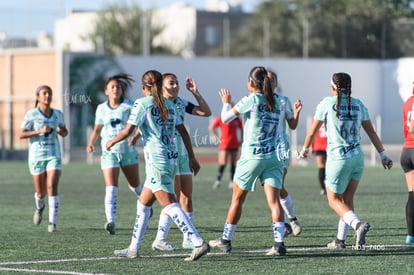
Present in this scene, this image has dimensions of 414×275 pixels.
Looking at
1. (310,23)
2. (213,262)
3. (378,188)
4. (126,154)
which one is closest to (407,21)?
(310,23)

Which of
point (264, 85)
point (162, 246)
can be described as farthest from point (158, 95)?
point (162, 246)

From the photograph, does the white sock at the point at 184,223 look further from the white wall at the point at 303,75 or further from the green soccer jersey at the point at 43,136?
the white wall at the point at 303,75

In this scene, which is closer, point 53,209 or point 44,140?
point 53,209

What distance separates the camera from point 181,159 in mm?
12727

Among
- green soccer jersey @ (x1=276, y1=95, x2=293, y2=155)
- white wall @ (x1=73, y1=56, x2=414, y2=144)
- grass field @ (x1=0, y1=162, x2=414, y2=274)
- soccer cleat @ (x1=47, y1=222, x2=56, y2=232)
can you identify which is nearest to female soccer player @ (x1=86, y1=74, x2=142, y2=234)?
grass field @ (x1=0, y1=162, x2=414, y2=274)

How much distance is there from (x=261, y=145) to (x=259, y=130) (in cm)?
17

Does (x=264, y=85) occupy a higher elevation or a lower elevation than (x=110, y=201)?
higher

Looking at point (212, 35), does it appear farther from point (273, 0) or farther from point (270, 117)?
point (270, 117)

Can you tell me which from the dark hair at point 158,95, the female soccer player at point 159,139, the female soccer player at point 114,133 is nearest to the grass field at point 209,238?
the female soccer player at point 114,133

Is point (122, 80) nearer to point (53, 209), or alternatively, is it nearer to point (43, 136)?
point (43, 136)

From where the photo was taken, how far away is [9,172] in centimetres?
3306

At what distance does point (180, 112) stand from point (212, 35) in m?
73.4

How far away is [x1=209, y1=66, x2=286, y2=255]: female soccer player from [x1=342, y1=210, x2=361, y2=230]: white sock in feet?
2.44

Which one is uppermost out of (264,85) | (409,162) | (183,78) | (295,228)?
(183,78)
